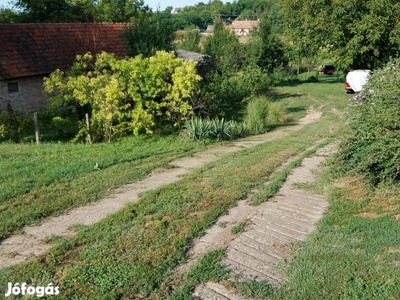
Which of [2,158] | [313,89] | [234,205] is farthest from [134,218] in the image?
[313,89]

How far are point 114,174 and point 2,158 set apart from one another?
2.82 metres

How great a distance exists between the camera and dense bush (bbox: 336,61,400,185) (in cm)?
668

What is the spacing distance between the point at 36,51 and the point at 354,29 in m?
16.3

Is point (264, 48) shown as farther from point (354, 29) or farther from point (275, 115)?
point (275, 115)

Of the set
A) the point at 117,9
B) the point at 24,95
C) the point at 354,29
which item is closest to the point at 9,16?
the point at 117,9

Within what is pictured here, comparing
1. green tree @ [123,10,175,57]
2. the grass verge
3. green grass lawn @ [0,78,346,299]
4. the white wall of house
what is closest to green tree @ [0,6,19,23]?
the white wall of house

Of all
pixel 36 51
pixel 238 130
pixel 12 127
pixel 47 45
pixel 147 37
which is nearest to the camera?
pixel 12 127

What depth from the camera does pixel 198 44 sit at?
4441 centimetres

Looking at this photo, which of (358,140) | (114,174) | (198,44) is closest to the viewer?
(358,140)

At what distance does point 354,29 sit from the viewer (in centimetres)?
2317

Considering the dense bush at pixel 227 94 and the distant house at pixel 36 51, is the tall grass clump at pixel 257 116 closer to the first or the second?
the dense bush at pixel 227 94

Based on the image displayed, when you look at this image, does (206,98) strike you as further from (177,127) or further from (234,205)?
(234,205)

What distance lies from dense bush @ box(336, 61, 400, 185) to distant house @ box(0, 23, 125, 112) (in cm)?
1644

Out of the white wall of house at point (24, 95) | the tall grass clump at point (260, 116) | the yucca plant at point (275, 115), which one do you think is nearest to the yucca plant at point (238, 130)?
the tall grass clump at point (260, 116)
